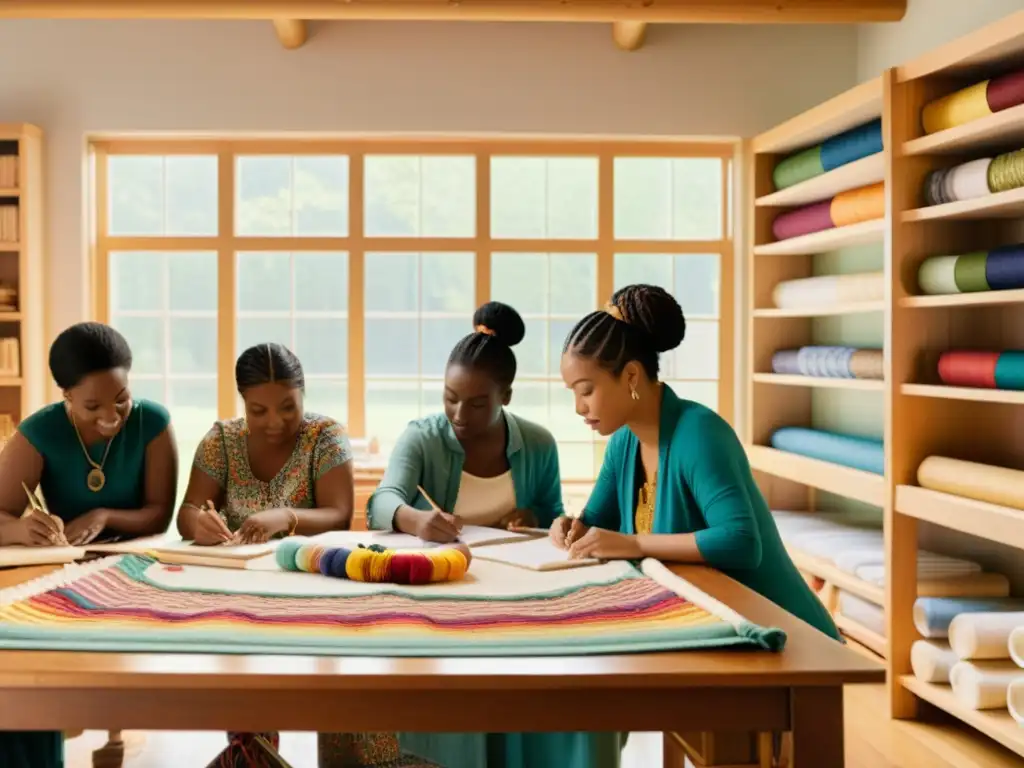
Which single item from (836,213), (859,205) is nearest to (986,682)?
(859,205)

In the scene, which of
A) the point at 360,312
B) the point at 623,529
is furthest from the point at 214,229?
the point at 623,529

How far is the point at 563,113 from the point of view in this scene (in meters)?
6.07

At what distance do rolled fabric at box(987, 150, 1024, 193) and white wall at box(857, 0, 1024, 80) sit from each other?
98cm

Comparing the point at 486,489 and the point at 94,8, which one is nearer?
the point at 486,489

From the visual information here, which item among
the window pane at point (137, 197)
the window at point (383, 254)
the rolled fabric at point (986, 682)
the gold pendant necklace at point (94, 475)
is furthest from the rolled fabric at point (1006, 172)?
the window pane at point (137, 197)

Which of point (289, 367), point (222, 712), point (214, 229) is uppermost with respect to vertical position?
point (214, 229)

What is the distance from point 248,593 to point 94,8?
3.91m

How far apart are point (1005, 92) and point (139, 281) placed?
4.49 m

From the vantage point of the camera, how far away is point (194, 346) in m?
6.32

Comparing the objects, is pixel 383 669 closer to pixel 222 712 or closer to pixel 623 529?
pixel 222 712

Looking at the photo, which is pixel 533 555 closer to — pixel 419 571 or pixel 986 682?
pixel 419 571

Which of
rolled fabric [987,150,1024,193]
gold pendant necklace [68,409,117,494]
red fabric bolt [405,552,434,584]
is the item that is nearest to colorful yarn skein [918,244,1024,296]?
rolled fabric [987,150,1024,193]

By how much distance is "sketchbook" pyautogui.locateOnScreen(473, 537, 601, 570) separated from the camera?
238 centimetres

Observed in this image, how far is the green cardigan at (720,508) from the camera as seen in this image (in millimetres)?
2418
